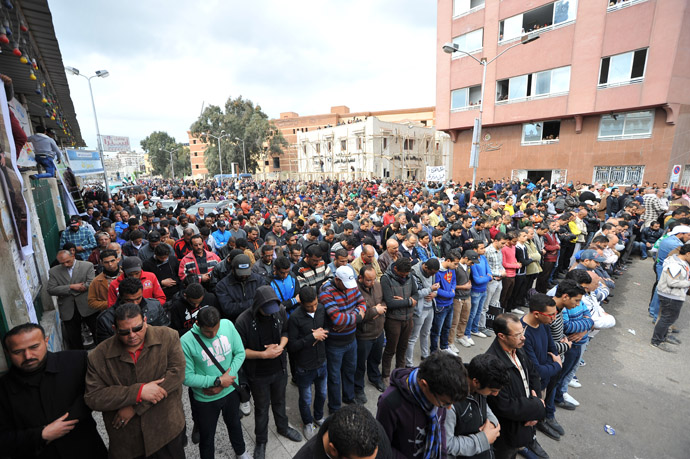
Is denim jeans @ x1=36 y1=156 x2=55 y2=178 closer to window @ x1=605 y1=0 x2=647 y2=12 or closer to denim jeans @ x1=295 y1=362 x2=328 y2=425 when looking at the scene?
denim jeans @ x1=295 y1=362 x2=328 y2=425

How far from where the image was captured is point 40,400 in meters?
2.12

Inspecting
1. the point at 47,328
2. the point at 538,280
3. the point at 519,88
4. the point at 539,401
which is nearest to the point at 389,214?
the point at 538,280

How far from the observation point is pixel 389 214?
956 cm

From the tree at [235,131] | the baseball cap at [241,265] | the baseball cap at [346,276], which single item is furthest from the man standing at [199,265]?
the tree at [235,131]

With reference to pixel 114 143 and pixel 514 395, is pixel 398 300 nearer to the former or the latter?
pixel 514 395

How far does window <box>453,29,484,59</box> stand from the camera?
22109 millimetres

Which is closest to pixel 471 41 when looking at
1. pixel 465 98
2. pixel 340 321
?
pixel 465 98

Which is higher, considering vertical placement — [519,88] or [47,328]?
[519,88]

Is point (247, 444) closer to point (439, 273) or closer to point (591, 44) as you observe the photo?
point (439, 273)

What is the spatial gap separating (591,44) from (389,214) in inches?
731

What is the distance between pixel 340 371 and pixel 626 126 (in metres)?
23.1

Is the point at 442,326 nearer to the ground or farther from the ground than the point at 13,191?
nearer to the ground

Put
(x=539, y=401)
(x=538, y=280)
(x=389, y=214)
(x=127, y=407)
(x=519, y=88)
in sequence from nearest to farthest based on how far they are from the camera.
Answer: (x=127, y=407) < (x=539, y=401) < (x=538, y=280) < (x=389, y=214) < (x=519, y=88)

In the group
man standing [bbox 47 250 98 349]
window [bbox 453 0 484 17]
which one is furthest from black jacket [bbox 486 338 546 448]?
window [bbox 453 0 484 17]
